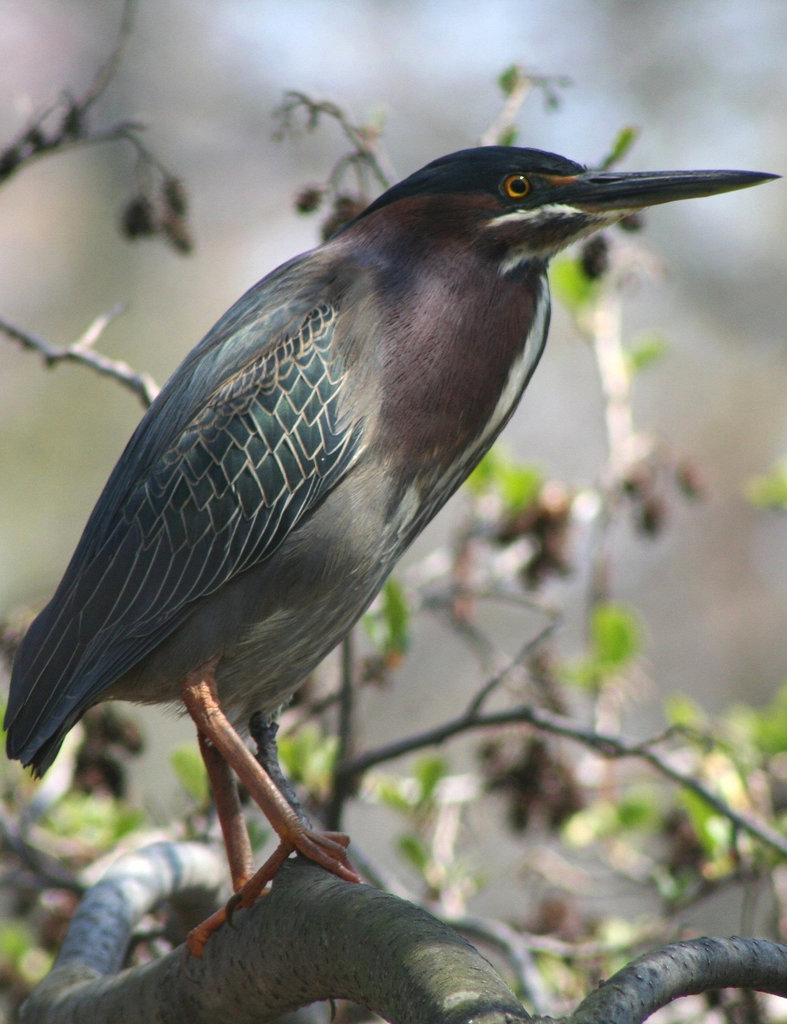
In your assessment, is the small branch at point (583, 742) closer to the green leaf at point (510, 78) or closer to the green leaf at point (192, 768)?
the green leaf at point (192, 768)

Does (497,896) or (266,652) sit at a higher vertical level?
(266,652)

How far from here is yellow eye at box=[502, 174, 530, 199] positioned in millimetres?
2041

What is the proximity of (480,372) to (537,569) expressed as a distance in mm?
994

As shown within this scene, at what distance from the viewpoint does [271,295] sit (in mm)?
2090

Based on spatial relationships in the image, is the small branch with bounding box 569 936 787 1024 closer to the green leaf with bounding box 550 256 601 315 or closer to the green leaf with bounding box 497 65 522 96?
the green leaf with bounding box 497 65 522 96

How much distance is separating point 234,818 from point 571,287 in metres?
1.72

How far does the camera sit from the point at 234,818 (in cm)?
207

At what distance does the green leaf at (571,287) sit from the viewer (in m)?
3.18

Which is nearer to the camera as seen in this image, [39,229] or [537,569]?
[537,569]

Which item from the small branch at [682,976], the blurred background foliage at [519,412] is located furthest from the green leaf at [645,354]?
the small branch at [682,976]

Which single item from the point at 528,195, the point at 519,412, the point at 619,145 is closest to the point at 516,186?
the point at 528,195

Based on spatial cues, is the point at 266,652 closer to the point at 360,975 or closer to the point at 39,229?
the point at 360,975

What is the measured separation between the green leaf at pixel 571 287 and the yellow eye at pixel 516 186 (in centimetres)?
112

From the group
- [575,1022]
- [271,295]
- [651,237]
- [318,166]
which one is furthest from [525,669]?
[318,166]
